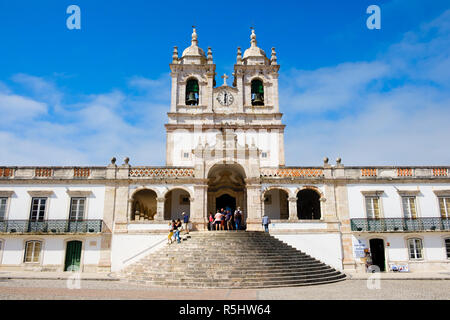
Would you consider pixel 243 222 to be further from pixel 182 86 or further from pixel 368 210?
pixel 182 86

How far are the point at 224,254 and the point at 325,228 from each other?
747 centimetres

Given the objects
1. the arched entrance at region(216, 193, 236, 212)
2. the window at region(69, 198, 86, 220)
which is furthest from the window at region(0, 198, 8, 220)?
the arched entrance at region(216, 193, 236, 212)

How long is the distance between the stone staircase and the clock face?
43.5ft

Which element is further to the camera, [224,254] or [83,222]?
[83,222]

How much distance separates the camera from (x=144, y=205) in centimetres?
2556

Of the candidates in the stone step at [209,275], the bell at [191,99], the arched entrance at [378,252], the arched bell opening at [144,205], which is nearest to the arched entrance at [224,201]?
the arched bell opening at [144,205]

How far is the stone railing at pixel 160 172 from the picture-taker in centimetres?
2027

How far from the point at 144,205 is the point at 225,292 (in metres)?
15.1

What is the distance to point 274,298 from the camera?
1053 cm

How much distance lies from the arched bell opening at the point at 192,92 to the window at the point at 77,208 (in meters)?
12.3

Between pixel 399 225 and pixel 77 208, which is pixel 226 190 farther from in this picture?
pixel 399 225

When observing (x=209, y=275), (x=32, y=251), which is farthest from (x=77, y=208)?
(x=209, y=275)

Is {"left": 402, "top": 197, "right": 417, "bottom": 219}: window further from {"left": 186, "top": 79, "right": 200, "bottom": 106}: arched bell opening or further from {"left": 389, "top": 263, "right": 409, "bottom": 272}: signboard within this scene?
{"left": 186, "top": 79, "right": 200, "bottom": 106}: arched bell opening
